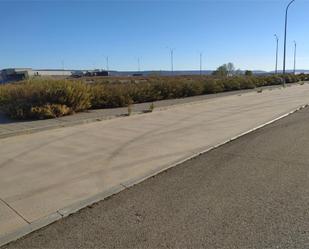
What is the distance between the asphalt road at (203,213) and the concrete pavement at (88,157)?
17.1 inches

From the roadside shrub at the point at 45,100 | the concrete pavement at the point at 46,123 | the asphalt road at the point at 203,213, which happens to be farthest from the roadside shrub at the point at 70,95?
the asphalt road at the point at 203,213

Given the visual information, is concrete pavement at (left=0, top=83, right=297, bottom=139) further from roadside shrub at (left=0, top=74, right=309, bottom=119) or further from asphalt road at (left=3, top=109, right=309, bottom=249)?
asphalt road at (left=3, top=109, right=309, bottom=249)

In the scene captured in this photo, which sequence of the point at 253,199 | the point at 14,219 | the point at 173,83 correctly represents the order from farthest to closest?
1. the point at 173,83
2. the point at 253,199
3. the point at 14,219

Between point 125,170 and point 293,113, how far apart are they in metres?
11.3

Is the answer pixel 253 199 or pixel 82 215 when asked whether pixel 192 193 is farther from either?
pixel 82 215

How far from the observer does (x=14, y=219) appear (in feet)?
15.1

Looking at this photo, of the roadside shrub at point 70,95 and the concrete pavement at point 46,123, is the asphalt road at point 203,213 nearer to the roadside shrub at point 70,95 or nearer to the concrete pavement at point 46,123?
the concrete pavement at point 46,123

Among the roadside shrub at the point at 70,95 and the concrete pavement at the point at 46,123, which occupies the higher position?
the roadside shrub at the point at 70,95

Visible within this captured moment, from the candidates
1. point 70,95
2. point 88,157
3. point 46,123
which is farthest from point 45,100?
point 88,157

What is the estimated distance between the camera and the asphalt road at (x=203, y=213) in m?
3.99

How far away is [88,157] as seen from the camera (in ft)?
25.1

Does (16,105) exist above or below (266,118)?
above

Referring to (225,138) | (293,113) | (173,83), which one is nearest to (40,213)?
(225,138)

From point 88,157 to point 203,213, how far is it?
3.53m
